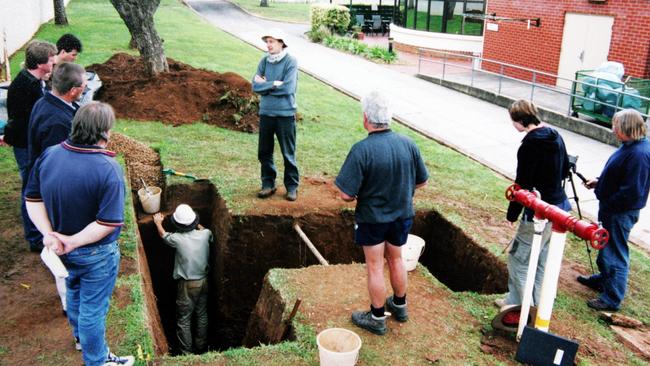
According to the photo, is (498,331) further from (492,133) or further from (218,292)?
(492,133)

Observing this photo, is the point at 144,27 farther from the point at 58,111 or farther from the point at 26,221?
the point at 58,111

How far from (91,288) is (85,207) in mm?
570

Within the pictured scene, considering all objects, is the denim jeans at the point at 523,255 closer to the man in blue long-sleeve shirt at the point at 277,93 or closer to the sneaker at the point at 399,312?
the sneaker at the point at 399,312

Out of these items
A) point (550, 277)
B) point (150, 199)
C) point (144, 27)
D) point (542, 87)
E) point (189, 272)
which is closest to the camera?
point (550, 277)

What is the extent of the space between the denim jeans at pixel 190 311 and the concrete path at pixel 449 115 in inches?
175

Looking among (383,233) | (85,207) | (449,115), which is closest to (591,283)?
(383,233)

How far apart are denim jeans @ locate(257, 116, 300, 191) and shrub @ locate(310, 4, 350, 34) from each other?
22.8m

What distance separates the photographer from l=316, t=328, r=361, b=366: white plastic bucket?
436 centimetres

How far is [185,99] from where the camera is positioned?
12102 mm

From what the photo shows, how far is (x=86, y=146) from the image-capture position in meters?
3.83

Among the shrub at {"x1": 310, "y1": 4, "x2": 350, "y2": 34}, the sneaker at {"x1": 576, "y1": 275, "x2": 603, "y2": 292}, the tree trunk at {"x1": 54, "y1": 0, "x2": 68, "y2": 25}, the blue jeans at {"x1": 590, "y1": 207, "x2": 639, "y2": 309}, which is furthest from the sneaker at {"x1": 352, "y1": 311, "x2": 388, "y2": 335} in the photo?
the shrub at {"x1": 310, "y1": 4, "x2": 350, "y2": 34}

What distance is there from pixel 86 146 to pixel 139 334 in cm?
176

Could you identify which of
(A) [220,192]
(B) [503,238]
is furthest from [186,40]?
(B) [503,238]

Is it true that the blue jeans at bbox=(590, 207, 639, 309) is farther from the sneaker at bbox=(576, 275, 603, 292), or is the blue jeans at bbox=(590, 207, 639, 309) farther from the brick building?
the brick building
